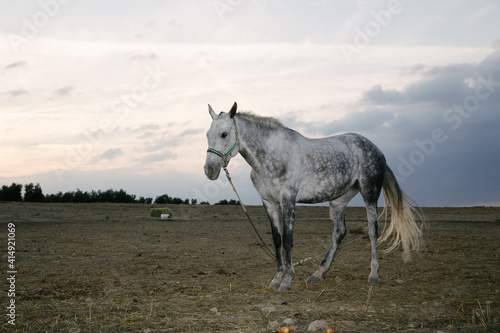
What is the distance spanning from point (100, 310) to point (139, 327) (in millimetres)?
1026

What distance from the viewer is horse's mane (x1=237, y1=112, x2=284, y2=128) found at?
22.5 ft

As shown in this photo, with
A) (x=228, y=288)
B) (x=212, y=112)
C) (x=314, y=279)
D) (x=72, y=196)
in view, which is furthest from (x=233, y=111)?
(x=72, y=196)

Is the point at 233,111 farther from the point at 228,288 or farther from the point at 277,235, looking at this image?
the point at 228,288

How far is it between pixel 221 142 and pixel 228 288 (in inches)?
90.8

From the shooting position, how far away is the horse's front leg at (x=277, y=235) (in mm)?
6891

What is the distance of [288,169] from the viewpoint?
6805 mm

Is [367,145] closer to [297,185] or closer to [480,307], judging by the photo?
[297,185]

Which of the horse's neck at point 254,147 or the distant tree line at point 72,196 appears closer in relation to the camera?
the horse's neck at point 254,147

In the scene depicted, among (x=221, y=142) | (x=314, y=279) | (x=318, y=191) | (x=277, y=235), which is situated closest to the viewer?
(x=221, y=142)

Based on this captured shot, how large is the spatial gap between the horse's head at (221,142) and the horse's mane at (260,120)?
383 millimetres

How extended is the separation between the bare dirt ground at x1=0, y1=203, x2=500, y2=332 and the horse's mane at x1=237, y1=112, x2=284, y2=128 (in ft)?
8.54

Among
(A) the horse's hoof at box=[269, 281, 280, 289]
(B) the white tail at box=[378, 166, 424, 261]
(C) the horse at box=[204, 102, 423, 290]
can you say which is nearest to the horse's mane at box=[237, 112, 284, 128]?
(C) the horse at box=[204, 102, 423, 290]

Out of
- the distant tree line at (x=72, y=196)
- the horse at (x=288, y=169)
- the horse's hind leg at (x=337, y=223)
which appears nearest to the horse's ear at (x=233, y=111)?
the horse at (x=288, y=169)

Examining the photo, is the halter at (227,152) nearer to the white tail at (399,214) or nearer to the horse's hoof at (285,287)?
the horse's hoof at (285,287)
